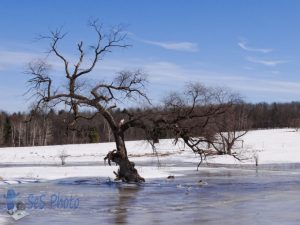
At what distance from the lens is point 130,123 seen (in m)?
30.9

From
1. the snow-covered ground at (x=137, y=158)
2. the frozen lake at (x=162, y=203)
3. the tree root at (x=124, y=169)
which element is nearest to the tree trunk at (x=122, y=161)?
the tree root at (x=124, y=169)

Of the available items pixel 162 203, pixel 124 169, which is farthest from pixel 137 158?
pixel 162 203

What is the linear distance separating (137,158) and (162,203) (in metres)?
48.8

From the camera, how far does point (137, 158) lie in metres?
69.5

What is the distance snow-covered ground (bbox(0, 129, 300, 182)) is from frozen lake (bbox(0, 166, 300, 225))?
225 inches

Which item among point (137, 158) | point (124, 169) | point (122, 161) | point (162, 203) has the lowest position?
point (162, 203)

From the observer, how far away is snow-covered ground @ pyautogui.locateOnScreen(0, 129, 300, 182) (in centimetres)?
3716

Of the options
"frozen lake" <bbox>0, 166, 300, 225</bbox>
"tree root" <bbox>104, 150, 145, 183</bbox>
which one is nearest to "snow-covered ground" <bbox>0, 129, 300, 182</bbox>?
"tree root" <bbox>104, 150, 145, 183</bbox>

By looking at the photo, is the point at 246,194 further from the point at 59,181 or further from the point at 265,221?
the point at 59,181

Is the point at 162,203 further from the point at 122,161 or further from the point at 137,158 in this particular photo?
the point at 137,158

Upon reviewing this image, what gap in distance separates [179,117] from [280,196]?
897 cm

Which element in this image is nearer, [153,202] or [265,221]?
[265,221]

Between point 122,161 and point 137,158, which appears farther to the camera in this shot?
point 137,158

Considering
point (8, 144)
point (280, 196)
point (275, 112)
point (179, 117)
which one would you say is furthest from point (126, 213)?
point (275, 112)
